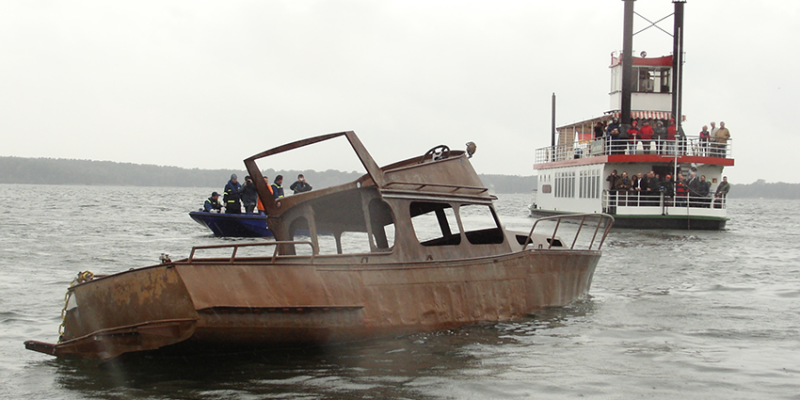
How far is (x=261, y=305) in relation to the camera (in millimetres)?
7934

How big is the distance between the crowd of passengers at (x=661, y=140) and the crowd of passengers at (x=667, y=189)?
3.75 ft

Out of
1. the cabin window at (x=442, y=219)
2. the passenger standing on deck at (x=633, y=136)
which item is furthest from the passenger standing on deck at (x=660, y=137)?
the cabin window at (x=442, y=219)

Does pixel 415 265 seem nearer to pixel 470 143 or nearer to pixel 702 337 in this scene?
pixel 470 143

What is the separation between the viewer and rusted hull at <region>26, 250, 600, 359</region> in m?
7.62

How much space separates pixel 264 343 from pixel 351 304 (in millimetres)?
1050

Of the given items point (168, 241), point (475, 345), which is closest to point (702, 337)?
point (475, 345)

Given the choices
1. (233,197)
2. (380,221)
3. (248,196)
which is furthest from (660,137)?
(380,221)

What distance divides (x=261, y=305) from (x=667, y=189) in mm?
27019

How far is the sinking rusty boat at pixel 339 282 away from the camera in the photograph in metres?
7.68

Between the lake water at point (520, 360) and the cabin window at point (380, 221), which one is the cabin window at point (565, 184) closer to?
the lake water at point (520, 360)

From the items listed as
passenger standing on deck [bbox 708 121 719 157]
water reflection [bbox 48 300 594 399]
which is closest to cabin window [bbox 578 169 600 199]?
passenger standing on deck [bbox 708 121 719 157]

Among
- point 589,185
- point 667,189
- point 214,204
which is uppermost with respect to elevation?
point 589,185

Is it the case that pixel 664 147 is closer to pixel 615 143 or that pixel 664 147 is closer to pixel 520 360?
pixel 615 143

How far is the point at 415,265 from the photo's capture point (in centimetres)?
917
